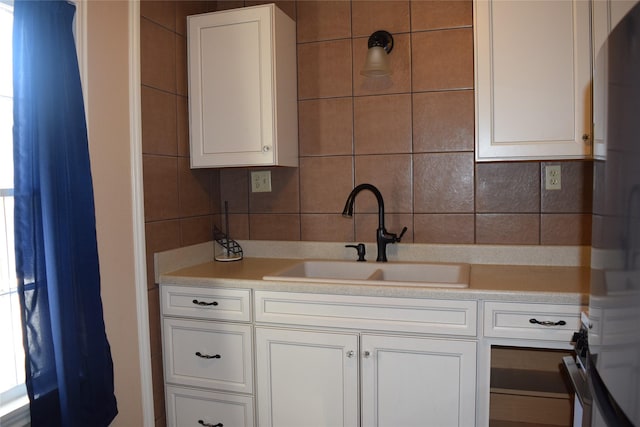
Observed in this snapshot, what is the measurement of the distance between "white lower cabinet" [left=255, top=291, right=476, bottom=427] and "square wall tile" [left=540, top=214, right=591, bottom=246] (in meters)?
0.66

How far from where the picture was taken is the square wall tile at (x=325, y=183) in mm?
2350

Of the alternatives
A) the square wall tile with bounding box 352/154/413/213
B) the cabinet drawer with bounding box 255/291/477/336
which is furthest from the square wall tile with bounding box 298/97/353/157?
the cabinet drawer with bounding box 255/291/477/336

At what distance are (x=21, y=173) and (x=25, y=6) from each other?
1.62 feet

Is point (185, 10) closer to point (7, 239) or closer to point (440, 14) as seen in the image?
point (440, 14)

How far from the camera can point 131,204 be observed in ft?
6.35

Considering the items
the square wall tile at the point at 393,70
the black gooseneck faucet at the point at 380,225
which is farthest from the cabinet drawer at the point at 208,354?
the square wall tile at the point at 393,70

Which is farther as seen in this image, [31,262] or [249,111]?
[249,111]

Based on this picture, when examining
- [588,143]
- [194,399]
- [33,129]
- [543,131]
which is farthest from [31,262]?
[588,143]

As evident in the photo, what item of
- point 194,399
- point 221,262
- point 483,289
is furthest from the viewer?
point 221,262

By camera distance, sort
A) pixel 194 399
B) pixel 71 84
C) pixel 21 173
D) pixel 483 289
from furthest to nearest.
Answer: pixel 194 399, pixel 483 289, pixel 71 84, pixel 21 173

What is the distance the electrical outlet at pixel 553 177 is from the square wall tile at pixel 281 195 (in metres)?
1.13

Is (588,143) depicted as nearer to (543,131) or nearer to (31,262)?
(543,131)

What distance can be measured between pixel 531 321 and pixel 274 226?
1.29 meters

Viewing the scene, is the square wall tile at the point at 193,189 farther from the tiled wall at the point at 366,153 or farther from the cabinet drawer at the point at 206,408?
Result: the cabinet drawer at the point at 206,408
